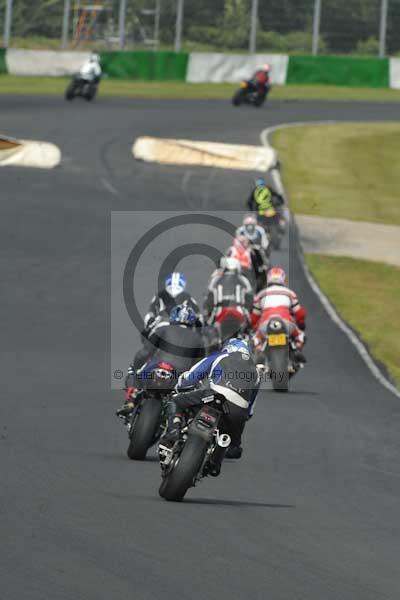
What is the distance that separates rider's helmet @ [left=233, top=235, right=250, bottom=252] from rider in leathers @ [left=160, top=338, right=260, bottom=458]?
39.2ft

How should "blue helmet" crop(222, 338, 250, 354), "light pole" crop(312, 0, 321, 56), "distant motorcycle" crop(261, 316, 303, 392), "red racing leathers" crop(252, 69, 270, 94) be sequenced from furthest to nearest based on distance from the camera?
"light pole" crop(312, 0, 321, 56) < "red racing leathers" crop(252, 69, 270, 94) < "distant motorcycle" crop(261, 316, 303, 392) < "blue helmet" crop(222, 338, 250, 354)

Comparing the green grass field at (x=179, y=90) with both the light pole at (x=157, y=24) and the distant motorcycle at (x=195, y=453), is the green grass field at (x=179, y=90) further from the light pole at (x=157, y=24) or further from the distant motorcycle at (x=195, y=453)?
the distant motorcycle at (x=195, y=453)

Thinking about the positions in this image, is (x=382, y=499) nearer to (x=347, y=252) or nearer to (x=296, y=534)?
(x=296, y=534)

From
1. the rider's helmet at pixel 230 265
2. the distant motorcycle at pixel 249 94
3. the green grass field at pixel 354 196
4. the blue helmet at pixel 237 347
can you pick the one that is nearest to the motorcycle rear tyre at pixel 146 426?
the blue helmet at pixel 237 347

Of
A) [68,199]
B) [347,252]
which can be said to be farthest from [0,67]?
[347,252]

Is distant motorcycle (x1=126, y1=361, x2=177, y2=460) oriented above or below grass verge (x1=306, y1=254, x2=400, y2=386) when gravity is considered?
above

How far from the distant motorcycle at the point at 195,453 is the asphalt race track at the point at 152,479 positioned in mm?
191

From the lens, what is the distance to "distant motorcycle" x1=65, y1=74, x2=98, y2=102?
49.2 m

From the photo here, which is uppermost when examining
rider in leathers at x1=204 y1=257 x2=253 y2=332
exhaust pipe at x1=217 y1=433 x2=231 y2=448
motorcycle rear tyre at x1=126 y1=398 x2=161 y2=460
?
exhaust pipe at x1=217 y1=433 x2=231 y2=448

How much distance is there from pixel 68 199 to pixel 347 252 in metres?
6.76

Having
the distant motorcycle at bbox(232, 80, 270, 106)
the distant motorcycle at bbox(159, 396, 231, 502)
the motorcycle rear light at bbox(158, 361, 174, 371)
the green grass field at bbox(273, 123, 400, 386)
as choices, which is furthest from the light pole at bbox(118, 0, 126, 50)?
the distant motorcycle at bbox(159, 396, 231, 502)

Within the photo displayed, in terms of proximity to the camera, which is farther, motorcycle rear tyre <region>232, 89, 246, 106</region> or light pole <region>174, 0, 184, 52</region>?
light pole <region>174, 0, 184, 52</region>

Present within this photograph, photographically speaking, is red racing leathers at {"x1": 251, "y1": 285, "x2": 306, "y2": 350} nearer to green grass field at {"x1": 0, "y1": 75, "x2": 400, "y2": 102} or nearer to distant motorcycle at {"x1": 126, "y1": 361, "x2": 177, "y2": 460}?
distant motorcycle at {"x1": 126, "y1": 361, "x2": 177, "y2": 460}

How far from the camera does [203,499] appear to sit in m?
10.4
